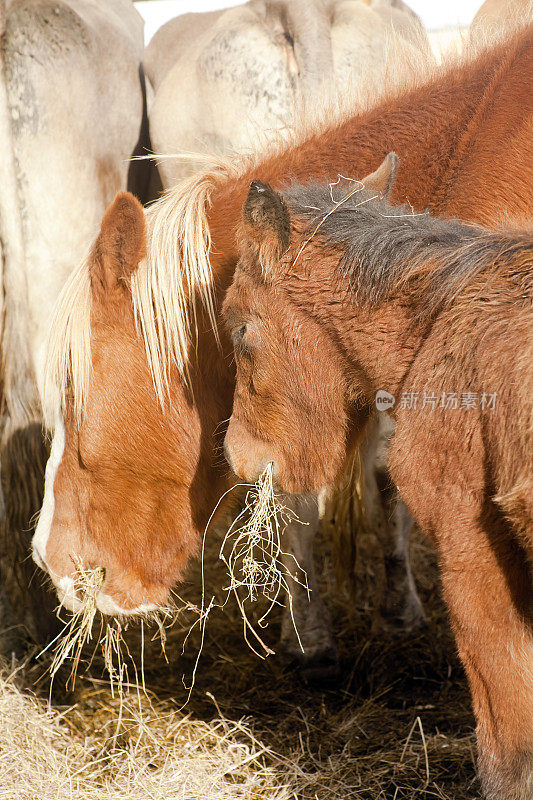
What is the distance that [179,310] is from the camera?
7.87 feet

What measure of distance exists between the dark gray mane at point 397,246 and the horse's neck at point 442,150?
43cm

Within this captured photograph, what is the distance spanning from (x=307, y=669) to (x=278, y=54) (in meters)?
2.45

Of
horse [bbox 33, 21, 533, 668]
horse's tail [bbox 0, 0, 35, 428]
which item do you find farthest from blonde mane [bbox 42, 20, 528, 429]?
horse's tail [bbox 0, 0, 35, 428]

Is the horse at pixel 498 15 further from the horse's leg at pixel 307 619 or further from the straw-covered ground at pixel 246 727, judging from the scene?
the straw-covered ground at pixel 246 727

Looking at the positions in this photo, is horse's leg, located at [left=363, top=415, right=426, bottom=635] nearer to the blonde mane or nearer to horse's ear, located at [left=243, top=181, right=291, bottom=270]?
the blonde mane

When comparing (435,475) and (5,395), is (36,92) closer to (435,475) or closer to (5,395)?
(5,395)

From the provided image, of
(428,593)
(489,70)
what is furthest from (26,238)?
(428,593)

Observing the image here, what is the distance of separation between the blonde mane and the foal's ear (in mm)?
43

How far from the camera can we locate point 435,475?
1652 mm

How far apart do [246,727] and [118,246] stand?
1802 mm

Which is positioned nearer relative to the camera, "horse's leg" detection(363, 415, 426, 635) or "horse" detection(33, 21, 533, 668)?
"horse" detection(33, 21, 533, 668)

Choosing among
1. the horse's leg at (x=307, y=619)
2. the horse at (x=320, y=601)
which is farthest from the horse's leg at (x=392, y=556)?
the horse's leg at (x=307, y=619)

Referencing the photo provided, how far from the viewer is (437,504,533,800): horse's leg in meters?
1.59

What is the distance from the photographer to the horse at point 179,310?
231cm
